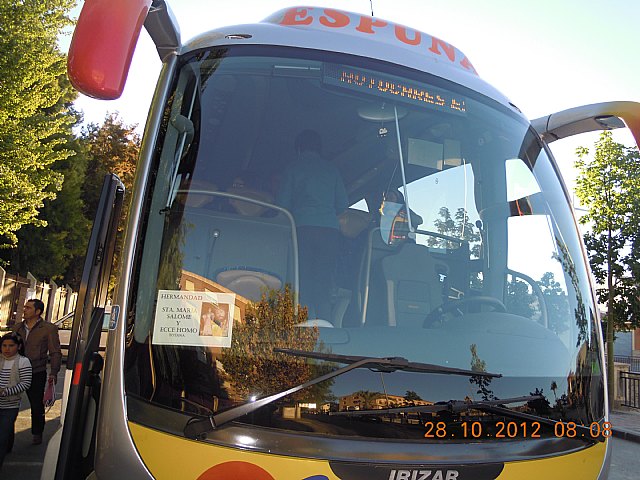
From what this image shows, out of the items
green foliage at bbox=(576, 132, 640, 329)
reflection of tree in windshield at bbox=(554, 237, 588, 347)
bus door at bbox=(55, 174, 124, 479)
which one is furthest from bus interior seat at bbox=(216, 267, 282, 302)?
green foliage at bbox=(576, 132, 640, 329)

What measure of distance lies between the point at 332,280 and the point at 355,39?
1326 millimetres

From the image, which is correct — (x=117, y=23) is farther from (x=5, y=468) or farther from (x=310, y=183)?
(x=5, y=468)

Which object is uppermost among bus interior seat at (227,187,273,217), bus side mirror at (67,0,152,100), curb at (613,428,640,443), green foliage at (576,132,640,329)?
green foliage at (576,132,640,329)

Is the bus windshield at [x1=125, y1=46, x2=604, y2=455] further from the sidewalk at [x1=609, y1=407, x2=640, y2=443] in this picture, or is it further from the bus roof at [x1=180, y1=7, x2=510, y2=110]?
Result: the sidewalk at [x1=609, y1=407, x2=640, y2=443]

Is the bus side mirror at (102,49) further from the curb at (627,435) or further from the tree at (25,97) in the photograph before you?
the tree at (25,97)

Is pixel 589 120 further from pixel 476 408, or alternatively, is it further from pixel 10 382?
pixel 10 382

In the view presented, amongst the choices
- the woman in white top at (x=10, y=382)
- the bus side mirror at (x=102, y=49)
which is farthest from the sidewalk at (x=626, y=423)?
the bus side mirror at (x=102, y=49)

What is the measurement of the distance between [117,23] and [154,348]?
3.63ft

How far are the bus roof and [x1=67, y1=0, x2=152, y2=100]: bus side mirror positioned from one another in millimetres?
678

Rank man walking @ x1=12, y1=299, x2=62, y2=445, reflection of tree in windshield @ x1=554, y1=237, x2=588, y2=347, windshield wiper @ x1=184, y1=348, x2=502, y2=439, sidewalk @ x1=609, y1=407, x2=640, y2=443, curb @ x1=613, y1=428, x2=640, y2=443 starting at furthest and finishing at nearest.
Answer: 1. sidewalk @ x1=609, y1=407, x2=640, y2=443
2. curb @ x1=613, y1=428, x2=640, y2=443
3. man walking @ x1=12, y1=299, x2=62, y2=445
4. reflection of tree in windshield @ x1=554, y1=237, x2=588, y2=347
5. windshield wiper @ x1=184, y1=348, x2=502, y2=439

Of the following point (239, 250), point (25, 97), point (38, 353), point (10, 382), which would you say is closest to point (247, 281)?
point (239, 250)

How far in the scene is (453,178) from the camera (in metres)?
2.93

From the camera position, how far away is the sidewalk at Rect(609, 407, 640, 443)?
11703 millimetres

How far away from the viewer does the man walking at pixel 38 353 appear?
7.29 metres
